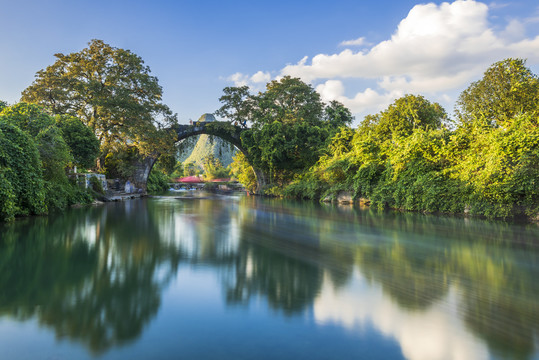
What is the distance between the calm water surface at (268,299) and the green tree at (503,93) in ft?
31.3

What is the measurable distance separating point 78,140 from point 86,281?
15066 millimetres

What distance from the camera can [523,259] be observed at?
486 cm

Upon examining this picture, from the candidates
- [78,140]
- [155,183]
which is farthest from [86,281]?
[155,183]

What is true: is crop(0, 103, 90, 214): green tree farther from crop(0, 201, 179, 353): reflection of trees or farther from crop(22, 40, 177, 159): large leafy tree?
crop(22, 40, 177, 159): large leafy tree

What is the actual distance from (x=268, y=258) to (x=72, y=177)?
44.4ft

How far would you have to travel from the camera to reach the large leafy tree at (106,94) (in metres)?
18.5

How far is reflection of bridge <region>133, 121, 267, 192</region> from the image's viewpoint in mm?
25625

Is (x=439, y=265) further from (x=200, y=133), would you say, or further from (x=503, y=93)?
(x=200, y=133)

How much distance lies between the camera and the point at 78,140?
1620cm

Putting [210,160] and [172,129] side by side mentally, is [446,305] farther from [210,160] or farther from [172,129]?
[210,160]

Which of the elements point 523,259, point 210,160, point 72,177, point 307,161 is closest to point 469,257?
point 523,259

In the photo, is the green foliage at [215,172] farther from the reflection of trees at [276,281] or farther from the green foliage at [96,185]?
the reflection of trees at [276,281]

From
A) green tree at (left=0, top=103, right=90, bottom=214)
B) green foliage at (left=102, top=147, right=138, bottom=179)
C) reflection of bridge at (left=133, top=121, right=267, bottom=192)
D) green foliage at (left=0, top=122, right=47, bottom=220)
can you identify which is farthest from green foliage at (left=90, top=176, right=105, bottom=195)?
green foliage at (left=0, top=122, right=47, bottom=220)

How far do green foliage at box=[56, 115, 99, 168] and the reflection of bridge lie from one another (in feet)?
26.8
